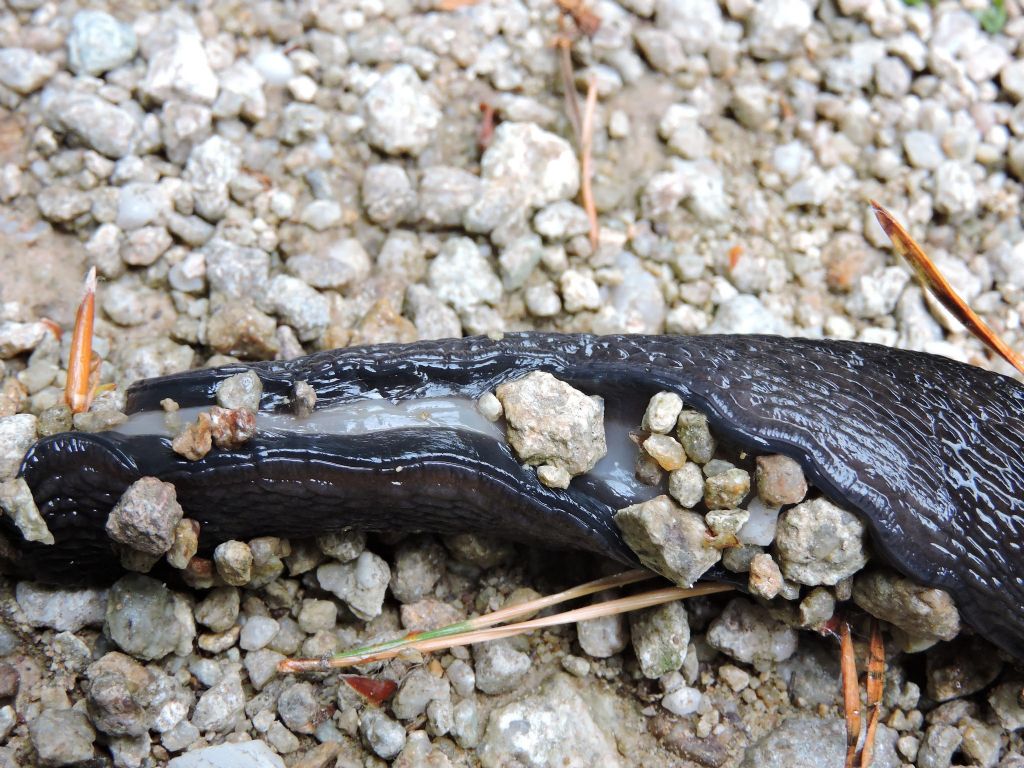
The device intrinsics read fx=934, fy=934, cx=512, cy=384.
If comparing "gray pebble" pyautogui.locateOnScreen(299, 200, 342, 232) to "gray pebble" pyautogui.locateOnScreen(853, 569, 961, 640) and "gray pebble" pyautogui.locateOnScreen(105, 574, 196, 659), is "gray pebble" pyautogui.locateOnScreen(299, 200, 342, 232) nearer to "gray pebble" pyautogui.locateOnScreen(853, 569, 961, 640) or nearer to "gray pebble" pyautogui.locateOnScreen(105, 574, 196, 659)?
"gray pebble" pyautogui.locateOnScreen(105, 574, 196, 659)

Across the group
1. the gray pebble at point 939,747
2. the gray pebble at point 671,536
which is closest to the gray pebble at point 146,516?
the gray pebble at point 671,536

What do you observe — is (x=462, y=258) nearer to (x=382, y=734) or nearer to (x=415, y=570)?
(x=415, y=570)

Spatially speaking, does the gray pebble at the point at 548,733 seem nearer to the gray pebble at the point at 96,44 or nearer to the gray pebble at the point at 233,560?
the gray pebble at the point at 233,560

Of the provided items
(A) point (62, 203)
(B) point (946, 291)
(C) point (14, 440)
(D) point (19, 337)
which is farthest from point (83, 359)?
(B) point (946, 291)

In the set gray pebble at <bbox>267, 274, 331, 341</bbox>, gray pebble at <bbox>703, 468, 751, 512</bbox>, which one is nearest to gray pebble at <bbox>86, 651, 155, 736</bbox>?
gray pebble at <bbox>267, 274, 331, 341</bbox>

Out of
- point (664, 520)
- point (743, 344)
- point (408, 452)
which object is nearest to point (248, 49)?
point (408, 452)
